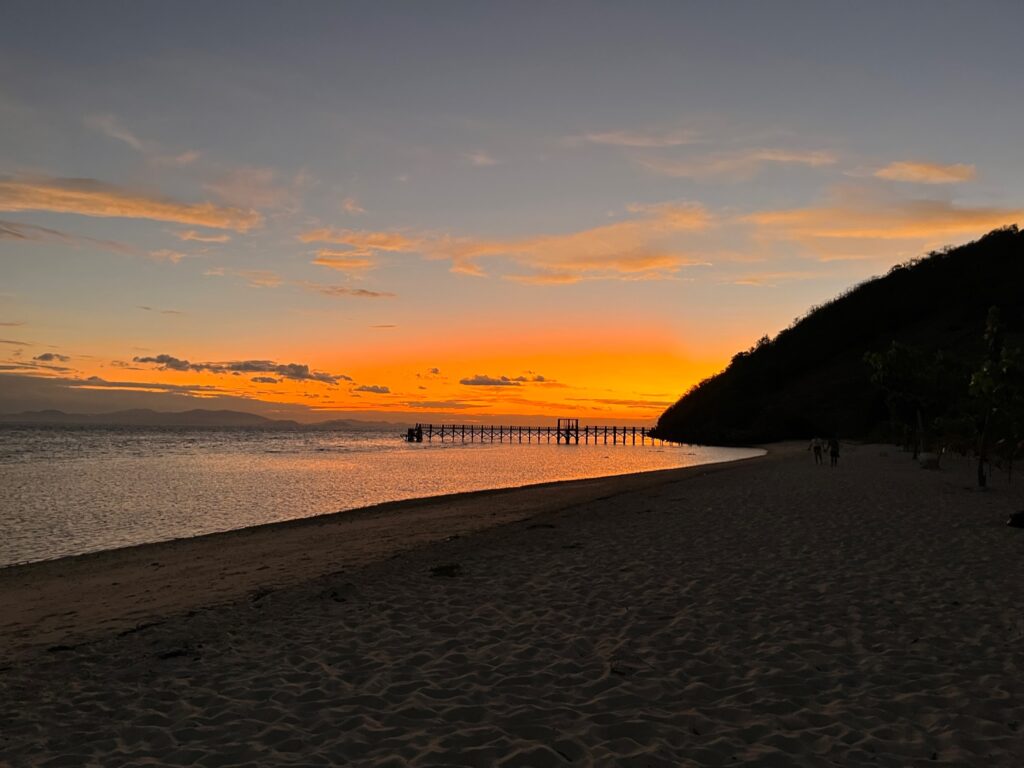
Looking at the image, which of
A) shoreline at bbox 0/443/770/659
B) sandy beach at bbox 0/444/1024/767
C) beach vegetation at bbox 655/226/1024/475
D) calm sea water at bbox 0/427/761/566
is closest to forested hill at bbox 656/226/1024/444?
beach vegetation at bbox 655/226/1024/475

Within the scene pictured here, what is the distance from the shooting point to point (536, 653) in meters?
7.04

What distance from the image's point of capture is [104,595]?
10883 mm

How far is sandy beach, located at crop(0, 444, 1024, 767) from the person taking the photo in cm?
507

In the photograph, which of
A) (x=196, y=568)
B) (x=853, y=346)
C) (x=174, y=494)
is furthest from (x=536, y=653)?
(x=853, y=346)

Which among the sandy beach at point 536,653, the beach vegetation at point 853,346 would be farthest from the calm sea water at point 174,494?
the beach vegetation at point 853,346

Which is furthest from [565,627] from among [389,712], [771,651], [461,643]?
[389,712]

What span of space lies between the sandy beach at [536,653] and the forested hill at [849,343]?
80719 mm

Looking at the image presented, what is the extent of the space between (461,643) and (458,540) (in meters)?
6.69

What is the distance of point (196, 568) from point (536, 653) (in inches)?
334

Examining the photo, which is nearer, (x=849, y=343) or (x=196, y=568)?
(x=196, y=568)

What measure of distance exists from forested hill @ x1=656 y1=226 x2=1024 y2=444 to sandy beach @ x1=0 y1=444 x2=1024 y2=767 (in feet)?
265

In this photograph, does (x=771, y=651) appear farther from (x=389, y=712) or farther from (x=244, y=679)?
(x=244, y=679)

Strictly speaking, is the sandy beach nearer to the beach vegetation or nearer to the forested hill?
the beach vegetation

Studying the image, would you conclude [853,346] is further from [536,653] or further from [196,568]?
[536,653]
